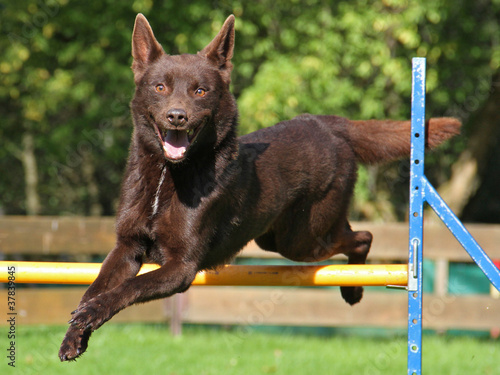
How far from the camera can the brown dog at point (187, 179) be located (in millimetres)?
2971

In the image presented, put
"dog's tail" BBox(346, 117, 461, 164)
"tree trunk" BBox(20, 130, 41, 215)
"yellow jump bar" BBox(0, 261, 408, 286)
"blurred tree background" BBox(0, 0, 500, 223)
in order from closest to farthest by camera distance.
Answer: "yellow jump bar" BBox(0, 261, 408, 286) → "dog's tail" BBox(346, 117, 461, 164) → "blurred tree background" BBox(0, 0, 500, 223) → "tree trunk" BBox(20, 130, 41, 215)

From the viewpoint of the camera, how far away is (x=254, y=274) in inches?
135

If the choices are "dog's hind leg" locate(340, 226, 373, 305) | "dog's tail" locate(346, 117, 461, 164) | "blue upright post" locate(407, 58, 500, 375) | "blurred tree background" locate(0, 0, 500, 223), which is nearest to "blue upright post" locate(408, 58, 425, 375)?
"blue upright post" locate(407, 58, 500, 375)

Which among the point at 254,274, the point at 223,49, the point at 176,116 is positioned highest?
the point at 223,49

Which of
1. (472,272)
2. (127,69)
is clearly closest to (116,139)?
(127,69)

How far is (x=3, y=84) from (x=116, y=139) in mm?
2102

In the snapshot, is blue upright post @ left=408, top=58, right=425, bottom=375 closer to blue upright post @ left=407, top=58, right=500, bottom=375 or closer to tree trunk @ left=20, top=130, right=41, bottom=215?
blue upright post @ left=407, top=58, right=500, bottom=375

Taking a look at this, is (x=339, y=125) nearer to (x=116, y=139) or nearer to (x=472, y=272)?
(x=472, y=272)

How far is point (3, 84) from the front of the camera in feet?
36.0

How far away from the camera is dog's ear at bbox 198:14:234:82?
3365mm

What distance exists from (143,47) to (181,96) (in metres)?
0.40

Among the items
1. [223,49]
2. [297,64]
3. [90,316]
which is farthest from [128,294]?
[297,64]

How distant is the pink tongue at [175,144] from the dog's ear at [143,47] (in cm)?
39

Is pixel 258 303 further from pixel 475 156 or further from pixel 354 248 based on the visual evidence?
pixel 475 156
